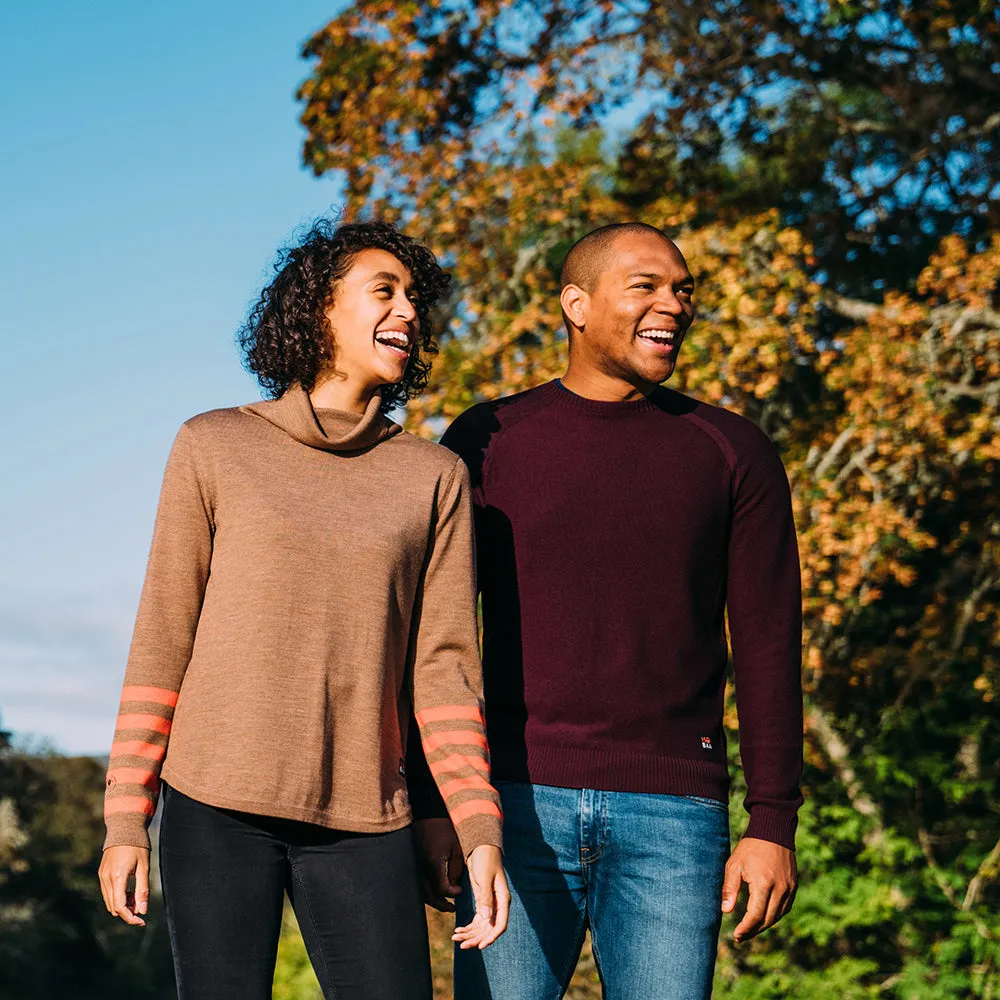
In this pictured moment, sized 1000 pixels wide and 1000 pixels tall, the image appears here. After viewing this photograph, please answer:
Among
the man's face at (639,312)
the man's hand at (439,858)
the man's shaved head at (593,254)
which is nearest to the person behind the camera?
the man's hand at (439,858)

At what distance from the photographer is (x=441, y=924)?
1049 cm

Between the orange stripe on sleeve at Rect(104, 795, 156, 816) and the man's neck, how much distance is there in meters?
1.38

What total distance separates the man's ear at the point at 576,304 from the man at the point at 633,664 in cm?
5

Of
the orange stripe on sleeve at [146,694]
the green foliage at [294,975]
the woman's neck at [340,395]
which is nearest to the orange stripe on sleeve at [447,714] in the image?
the orange stripe on sleeve at [146,694]

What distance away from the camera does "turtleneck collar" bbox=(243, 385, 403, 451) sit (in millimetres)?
2785

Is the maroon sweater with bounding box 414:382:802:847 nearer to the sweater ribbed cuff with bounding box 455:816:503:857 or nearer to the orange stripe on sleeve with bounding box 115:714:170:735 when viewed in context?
the sweater ribbed cuff with bounding box 455:816:503:857

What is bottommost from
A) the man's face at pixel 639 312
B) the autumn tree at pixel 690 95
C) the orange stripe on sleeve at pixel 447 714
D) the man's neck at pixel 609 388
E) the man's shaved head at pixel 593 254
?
the orange stripe on sleeve at pixel 447 714

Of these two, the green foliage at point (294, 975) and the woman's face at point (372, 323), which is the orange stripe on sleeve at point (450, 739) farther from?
the green foliage at point (294, 975)

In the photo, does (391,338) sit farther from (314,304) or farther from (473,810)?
(473,810)

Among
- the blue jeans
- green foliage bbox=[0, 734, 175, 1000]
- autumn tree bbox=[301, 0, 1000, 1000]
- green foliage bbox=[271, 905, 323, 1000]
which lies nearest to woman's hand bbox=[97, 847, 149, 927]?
the blue jeans

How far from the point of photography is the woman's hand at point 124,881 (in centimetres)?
252

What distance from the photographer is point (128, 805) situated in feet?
8.44

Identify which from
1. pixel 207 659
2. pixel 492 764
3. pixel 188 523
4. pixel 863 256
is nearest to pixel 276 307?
pixel 188 523

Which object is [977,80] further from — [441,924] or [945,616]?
[441,924]
